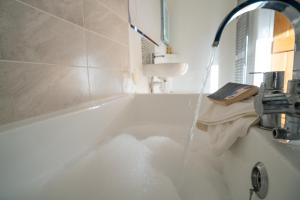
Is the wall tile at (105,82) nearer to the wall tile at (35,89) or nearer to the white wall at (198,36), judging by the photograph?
the wall tile at (35,89)

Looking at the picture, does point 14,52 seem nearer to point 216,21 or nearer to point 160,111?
point 160,111

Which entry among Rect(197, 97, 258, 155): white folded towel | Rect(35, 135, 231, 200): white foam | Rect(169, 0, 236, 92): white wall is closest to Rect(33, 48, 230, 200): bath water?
Rect(35, 135, 231, 200): white foam

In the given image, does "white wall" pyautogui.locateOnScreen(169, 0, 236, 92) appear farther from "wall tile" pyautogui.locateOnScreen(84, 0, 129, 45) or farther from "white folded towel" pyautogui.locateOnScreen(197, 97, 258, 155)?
"white folded towel" pyautogui.locateOnScreen(197, 97, 258, 155)

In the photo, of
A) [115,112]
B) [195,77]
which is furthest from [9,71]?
[195,77]

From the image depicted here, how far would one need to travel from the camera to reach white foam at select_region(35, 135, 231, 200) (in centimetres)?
55

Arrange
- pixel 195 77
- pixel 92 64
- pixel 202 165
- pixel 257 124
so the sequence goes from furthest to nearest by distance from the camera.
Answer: pixel 195 77 < pixel 92 64 < pixel 202 165 < pixel 257 124

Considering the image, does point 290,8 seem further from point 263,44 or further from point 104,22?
point 263,44

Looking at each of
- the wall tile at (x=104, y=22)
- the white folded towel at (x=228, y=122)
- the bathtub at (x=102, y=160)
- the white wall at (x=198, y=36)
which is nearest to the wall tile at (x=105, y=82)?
the bathtub at (x=102, y=160)

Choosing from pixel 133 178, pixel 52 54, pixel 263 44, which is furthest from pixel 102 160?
pixel 263 44

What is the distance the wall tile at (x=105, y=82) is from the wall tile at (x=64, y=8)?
27 centimetres

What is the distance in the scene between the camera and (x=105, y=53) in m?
1.08

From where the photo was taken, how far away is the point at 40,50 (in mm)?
615

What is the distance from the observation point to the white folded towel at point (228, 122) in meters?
0.50

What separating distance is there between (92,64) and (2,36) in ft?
1.53
